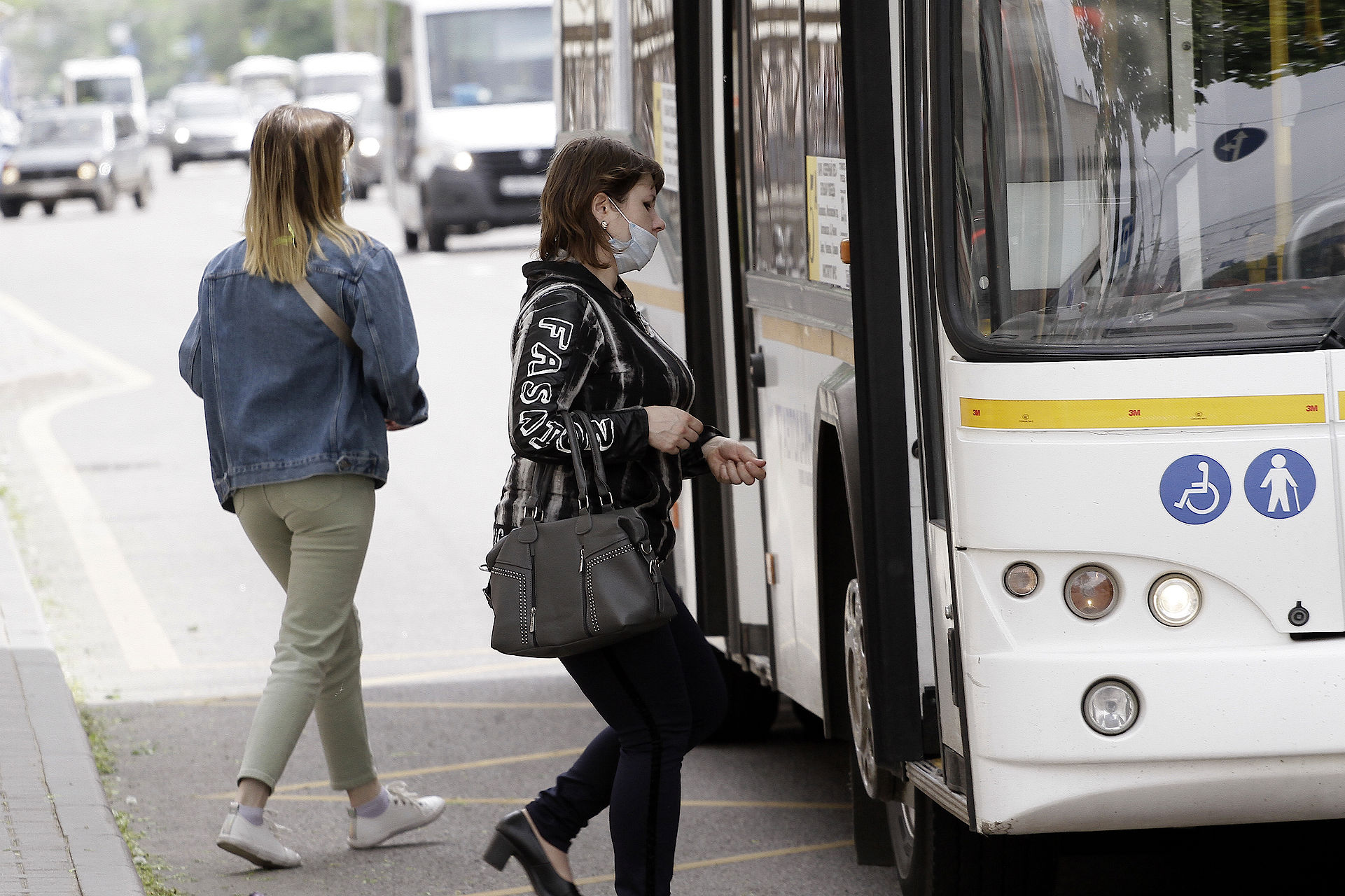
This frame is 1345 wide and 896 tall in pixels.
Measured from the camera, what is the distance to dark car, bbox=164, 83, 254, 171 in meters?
60.4

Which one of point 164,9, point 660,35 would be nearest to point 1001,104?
point 660,35

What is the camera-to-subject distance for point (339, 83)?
5575cm

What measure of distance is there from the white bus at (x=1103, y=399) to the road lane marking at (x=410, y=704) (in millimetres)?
3525

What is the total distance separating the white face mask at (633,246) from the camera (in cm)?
438

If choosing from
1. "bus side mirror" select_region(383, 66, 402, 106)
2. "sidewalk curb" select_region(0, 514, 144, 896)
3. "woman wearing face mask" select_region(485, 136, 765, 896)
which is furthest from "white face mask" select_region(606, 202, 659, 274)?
"bus side mirror" select_region(383, 66, 402, 106)

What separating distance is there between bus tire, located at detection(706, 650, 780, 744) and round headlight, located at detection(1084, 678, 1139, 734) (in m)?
2.90

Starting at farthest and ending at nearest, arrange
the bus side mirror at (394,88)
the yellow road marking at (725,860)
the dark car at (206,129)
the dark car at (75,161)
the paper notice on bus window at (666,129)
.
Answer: the dark car at (206,129) → the dark car at (75,161) → the bus side mirror at (394,88) → the paper notice on bus window at (666,129) → the yellow road marking at (725,860)

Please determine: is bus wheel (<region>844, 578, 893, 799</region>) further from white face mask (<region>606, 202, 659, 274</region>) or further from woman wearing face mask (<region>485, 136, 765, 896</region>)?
white face mask (<region>606, 202, 659, 274</region>)

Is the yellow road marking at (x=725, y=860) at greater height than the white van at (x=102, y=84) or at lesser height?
lesser

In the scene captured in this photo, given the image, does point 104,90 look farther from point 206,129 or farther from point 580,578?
point 580,578

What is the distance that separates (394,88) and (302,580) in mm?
22707

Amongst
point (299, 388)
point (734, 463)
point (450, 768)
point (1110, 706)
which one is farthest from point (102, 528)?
point (1110, 706)

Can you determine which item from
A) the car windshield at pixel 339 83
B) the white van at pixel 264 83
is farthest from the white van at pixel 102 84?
the white van at pixel 264 83

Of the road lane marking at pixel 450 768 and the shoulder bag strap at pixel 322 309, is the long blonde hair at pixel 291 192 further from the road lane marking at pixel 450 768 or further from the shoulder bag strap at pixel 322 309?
the road lane marking at pixel 450 768
